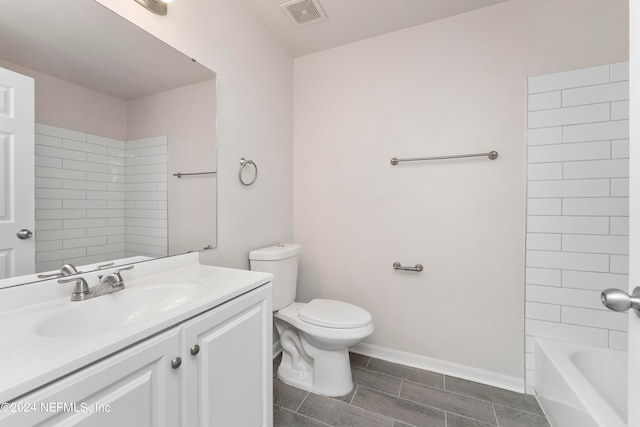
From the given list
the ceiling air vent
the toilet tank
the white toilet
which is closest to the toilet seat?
the white toilet

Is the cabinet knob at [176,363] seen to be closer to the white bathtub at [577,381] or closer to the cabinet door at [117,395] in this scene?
the cabinet door at [117,395]

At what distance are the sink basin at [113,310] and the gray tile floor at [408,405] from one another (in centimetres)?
86

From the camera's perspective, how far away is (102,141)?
1013 mm

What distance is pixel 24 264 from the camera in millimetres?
821

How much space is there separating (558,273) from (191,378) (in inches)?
72.9

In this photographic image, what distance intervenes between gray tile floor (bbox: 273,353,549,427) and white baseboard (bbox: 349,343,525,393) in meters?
0.04

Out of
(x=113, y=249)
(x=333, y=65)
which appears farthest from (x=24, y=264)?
(x=333, y=65)

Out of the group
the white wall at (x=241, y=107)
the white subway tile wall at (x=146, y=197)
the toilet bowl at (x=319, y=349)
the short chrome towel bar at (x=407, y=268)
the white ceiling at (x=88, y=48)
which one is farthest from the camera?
the short chrome towel bar at (x=407, y=268)

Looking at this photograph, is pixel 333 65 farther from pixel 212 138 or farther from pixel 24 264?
pixel 24 264

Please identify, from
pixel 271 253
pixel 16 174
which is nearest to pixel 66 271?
pixel 16 174

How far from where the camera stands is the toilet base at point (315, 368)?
152 centimetres

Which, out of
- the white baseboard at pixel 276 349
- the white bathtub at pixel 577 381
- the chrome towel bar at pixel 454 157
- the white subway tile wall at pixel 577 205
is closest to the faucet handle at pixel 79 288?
the white baseboard at pixel 276 349

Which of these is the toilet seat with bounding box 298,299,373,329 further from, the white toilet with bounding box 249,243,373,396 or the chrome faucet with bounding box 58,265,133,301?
the chrome faucet with bounding box 58,265,133,301

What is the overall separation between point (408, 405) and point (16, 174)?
1912 mm
